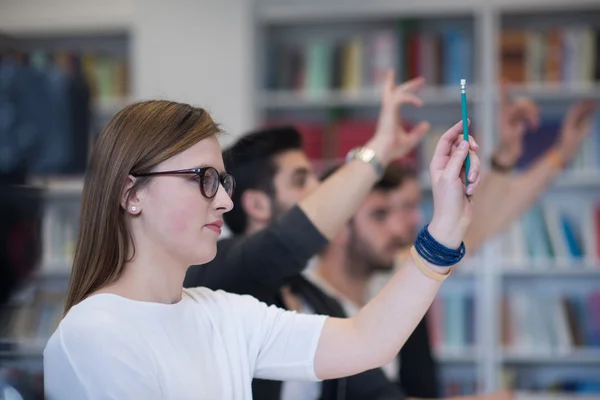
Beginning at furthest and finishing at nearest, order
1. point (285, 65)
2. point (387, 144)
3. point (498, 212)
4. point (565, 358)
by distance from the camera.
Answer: point (285, 65), point (565, 358), point (498, 212), point (387, 144)

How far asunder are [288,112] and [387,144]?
299cm

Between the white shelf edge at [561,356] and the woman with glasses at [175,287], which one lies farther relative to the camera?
the white shelf edge at [561,356]

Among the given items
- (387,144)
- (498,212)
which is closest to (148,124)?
(387,144)

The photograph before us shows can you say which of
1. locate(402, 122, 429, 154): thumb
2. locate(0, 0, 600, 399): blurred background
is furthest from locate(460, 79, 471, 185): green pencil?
locate(0, 0, 600, 399): blurred background

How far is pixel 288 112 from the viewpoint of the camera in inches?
187

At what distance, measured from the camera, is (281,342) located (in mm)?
1363

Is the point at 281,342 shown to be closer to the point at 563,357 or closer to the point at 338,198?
the point at 338,198

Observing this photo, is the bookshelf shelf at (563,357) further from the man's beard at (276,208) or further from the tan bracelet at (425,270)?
the tan bracelet at (425,270)

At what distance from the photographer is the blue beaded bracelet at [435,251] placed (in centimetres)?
121

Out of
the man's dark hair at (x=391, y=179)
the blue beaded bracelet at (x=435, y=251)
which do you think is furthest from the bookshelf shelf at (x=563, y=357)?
the blue beaded bracelet at (x=435, y=251)

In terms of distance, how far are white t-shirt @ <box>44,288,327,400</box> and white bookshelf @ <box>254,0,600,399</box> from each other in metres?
3.04

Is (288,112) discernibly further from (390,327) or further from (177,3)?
(390,327)

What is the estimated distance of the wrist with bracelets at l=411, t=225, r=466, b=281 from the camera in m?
1.21

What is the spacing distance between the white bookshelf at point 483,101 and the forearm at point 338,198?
2.62 meters
